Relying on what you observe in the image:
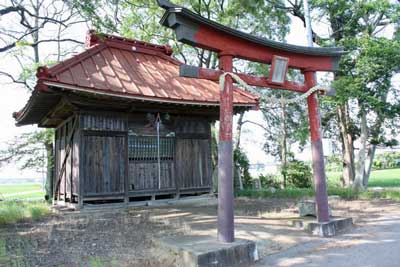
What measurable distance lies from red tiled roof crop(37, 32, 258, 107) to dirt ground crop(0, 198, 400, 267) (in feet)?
10.2

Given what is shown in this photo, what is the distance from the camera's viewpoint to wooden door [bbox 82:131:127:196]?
9.37 meters

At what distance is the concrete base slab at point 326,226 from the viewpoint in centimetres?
643

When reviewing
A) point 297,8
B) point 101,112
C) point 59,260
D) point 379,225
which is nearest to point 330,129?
point 297,8

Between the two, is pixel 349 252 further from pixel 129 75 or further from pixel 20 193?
pixel 20 193

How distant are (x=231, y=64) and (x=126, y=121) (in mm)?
5213

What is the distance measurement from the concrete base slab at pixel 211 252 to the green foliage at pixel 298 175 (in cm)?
1208

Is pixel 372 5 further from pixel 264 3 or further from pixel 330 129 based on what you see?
pixel 330 129

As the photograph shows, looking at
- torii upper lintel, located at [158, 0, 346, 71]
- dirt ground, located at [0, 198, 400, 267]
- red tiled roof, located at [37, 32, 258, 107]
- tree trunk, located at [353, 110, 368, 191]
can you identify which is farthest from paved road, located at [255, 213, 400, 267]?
tree trunk, located at [353, 110, 368, 191]

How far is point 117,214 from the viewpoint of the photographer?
8.72 metres

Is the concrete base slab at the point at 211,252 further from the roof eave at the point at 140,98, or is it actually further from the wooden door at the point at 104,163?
the wooden door at the point at 104,163

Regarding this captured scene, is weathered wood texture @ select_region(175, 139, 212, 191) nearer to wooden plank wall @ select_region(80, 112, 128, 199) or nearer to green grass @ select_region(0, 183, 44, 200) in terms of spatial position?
wooden plank wall @ select_region(80, 112, 128, 199)

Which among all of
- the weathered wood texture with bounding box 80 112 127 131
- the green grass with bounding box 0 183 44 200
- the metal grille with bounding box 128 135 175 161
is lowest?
the green grass with bounding box 0 183 44 200

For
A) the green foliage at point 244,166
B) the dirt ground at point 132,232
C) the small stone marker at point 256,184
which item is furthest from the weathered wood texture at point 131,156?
the small stone marker at point 256,184

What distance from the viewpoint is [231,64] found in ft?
18.8
